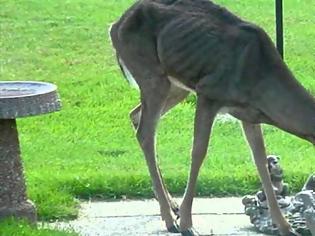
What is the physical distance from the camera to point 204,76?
25.8 ft

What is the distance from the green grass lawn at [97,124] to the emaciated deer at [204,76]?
2.83ft

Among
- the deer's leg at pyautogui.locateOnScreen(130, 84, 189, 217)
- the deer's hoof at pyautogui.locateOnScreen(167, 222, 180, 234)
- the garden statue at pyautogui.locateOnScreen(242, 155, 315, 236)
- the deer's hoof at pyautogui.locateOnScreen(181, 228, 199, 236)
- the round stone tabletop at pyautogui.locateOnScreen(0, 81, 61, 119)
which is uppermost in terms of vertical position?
the round stone tabletop at pyautogui.locateOnScreen(0, 81, 61, 119)

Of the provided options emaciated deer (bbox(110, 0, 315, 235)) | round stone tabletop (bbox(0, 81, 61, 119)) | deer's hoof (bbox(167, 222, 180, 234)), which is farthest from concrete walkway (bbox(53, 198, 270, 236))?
round stone tabletop (bbox(0, 81, 61, 119))

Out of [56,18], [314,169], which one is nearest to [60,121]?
[314,169]

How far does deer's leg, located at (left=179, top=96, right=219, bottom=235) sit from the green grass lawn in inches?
37.4

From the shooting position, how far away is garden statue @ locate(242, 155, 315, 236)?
7828mm

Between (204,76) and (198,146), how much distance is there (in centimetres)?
47

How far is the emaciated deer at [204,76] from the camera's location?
7711mm

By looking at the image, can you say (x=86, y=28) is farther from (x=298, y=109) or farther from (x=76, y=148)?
(x=298, y=109)

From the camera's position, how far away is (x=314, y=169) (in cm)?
950

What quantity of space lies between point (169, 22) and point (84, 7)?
36.0 ft

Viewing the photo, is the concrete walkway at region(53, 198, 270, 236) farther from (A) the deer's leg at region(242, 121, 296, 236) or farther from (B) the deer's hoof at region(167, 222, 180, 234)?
(A) the deer's leg at region(242, 121, 296, 236)

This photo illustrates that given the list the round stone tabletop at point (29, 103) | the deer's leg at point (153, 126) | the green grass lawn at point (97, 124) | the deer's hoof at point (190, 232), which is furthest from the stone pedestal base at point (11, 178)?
the deer's hoof at point (190, 232)

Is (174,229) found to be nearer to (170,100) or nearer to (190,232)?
(190,232)
